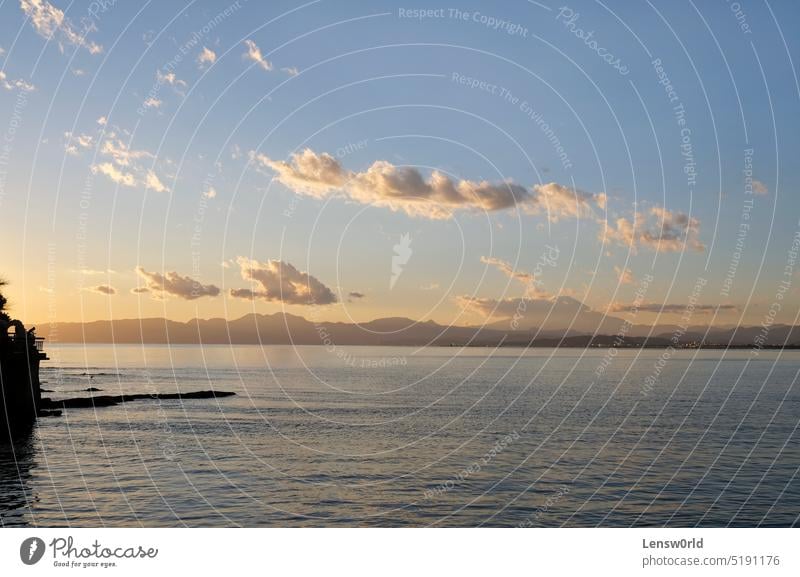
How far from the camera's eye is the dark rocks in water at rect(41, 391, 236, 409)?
97.8 meters

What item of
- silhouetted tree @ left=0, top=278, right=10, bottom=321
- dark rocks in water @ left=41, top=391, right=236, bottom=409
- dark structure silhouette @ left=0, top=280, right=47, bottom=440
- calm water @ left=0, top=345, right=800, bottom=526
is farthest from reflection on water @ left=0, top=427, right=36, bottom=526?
dark rocks in water @ left=41, top=391, right=236, bottom=409

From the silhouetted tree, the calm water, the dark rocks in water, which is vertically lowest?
the calm water

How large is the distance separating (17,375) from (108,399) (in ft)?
118

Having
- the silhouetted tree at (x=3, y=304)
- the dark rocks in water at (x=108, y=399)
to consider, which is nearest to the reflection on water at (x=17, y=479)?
the silhouetted tree at (x=3, y=304)

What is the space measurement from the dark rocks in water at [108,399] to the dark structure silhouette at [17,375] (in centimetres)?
1338

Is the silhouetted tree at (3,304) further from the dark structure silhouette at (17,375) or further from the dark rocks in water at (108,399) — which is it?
Answer: the dark rocks in water at (108,399)

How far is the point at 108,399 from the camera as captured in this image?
360ft

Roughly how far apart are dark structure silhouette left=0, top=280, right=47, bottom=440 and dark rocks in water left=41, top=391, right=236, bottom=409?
1338cm

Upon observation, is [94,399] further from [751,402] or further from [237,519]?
[751,402]

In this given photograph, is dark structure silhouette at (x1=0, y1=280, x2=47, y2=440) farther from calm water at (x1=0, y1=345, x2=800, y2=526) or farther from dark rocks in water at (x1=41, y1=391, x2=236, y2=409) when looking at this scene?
dark rocks in water at (x1=41, y1=391, x2=236, y2=409)

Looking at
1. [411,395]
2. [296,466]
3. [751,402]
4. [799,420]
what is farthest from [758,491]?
[411,395]

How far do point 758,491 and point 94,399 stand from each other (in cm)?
9083

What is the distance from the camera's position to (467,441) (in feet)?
234

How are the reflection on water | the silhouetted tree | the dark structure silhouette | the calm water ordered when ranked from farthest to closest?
1. the silhouetted tree
2. the dark structure silhouette
3. the calm water
4. the reflection on water
